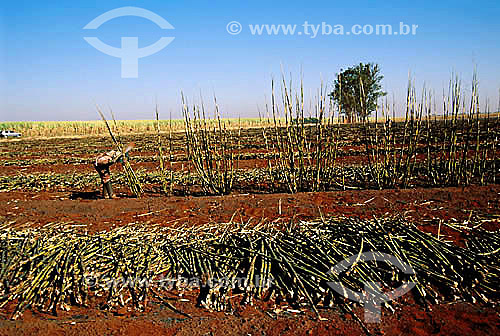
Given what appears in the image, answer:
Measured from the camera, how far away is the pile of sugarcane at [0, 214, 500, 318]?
78.1 inches

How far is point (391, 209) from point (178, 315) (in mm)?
2413

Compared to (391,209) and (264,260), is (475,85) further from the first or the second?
(264,260)

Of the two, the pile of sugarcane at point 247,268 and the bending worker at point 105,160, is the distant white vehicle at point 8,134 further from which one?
the pile of sugarcane at point 247,268

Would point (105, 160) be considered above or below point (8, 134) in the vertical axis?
below

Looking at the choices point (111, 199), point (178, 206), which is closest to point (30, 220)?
point (111, 199)

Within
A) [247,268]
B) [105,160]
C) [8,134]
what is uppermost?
[8,134]

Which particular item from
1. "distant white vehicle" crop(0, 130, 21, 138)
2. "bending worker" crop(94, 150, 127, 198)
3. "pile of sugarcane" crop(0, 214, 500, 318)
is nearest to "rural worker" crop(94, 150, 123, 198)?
"bending worker" crop(94, 150, 127, 198)

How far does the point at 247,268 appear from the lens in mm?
2209

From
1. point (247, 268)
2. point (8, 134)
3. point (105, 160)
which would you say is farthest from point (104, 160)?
point (8, 134)

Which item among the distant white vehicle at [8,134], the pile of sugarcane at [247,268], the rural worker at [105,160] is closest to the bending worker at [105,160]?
the rural worker at [105,160]

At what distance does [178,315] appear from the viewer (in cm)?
191

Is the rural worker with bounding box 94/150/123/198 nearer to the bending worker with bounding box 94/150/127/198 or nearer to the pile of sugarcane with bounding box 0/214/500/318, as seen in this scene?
the bending worker with bounding box 94/150/127/198

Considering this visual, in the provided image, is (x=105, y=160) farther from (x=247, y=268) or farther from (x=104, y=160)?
(x=247, y=268)

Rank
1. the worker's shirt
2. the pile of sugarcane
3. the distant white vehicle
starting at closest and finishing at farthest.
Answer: the pile of sugarcane → the worker's shirt → the distant white vehicle
